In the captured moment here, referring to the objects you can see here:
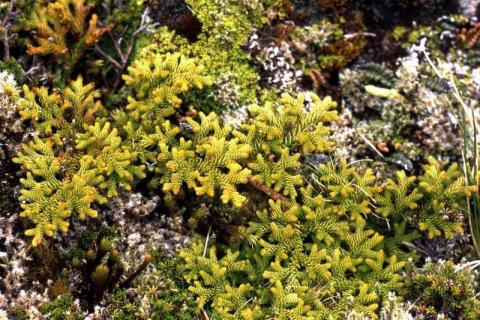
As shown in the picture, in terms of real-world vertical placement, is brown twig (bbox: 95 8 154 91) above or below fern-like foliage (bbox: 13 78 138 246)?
above

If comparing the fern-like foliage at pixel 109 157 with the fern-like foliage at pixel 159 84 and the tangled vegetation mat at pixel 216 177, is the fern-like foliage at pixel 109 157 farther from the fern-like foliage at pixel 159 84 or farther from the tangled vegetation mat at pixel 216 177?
the fern-like foliage at pixel 159 84

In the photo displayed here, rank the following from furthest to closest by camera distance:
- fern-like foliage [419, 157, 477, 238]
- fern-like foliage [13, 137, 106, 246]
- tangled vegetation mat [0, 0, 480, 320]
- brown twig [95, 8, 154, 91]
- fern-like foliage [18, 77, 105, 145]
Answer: brown twig [95, 8, 154, 91]
fern-like foliage [419, 157, 477, 238]
fern-like foliage [18, 77, 105, 145]
tangled vegetation mat [0, 0, 480, 320]
fern-like foliage [13, 137, 106, 246]

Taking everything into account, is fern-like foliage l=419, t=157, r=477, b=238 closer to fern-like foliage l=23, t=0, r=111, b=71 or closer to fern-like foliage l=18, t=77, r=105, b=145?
fern-like foliage l=18, t=77, r=105, b=145

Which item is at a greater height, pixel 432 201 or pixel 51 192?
pixel 51 192

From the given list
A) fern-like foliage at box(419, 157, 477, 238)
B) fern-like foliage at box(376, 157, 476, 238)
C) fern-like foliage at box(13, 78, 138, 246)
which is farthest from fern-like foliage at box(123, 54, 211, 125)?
fern-like foliage at box(419, 157, 477, 238)

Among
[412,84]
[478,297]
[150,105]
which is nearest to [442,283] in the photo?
[478,297]

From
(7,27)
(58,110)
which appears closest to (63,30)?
(7,27)

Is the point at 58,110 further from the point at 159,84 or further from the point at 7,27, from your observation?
the point at 7,27

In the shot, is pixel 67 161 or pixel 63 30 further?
pixel 63 30

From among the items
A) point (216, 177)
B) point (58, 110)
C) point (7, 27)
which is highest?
point (7, 27)

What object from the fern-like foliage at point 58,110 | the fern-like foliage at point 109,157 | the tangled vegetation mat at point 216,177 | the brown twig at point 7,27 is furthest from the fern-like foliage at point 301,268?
the brown twig at point 7,27
